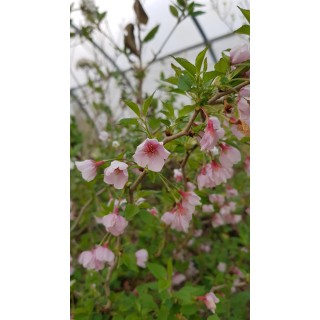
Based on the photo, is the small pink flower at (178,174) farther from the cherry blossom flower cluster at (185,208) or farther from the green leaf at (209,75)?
the green leaf at (209,75)

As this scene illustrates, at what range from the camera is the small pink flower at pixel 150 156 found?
2.01 feet

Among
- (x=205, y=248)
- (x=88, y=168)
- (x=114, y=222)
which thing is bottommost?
(x=205, y=248)

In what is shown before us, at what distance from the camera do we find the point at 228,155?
77 centimetres

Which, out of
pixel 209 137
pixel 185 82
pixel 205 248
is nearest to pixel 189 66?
pixel 185 82

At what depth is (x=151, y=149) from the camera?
0.62 meters

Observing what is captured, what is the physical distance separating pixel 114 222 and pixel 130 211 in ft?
0.15

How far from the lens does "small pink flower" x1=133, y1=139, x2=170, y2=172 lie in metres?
0.61

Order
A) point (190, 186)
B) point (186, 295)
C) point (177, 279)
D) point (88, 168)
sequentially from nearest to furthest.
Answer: point (88, 168)
point (186, 295)
point (190, 186)
point (177, 279)

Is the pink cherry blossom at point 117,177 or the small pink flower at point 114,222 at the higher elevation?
the pink cherry blossom at point 117,177

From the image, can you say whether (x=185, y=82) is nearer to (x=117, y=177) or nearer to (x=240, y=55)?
(x=240, y=55)

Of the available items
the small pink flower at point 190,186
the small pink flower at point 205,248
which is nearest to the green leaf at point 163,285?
the small pink flower at point 190,186

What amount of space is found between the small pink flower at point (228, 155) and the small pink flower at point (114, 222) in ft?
0.85

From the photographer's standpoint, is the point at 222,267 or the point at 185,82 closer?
the point at 185,82

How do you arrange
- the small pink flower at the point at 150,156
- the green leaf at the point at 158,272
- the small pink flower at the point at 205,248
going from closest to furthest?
the small pink flower at the point at 150,156
the green leaf at the point at 158,272
the small pink flower at the point at 205,248
